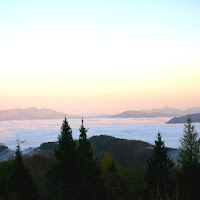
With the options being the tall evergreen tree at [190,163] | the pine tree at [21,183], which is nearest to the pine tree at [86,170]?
the pine tree at [21,183]

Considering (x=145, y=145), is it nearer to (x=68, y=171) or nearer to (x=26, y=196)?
(x=68, y=171)

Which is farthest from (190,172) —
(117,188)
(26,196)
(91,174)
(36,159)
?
(36,159)

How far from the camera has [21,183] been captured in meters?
28.9

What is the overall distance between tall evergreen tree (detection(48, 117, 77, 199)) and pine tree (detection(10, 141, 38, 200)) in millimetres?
5884

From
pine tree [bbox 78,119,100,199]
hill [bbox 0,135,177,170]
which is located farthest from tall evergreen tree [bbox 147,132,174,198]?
hill [bbox 0,135,177,170]

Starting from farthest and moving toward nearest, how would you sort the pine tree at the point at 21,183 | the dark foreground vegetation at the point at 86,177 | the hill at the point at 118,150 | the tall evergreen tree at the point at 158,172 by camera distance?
1. the hill at the point at 118,150
2. the tall evergreen tree at the point at 158,172
3. the dark foreground vegetation at the point at 86,177
4. the pine tree at the point at 21,183

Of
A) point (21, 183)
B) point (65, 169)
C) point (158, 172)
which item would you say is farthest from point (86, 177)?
point (158, 172)

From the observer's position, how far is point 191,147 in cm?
4431

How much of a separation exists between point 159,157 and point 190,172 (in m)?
5.29

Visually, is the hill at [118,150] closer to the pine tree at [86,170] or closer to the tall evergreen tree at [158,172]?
the tall evergreen tree at [158,172]

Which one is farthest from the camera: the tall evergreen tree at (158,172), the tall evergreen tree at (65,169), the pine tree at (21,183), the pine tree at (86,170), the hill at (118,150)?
the hill at (118,150)

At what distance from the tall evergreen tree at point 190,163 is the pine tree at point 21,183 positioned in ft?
65.3

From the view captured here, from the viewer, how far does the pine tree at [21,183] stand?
94.2 ft

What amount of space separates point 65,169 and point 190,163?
19.1 meters
